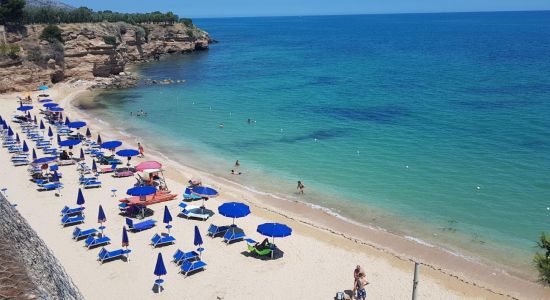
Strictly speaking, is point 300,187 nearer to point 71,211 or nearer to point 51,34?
point 71,211

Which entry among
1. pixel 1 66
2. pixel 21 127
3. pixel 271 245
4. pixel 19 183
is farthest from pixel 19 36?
pixel 271 245

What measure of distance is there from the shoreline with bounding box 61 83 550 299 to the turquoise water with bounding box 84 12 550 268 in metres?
0.92

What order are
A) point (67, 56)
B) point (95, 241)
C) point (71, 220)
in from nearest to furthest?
point (95, 241)
point (71, 220)
point (67, 56)

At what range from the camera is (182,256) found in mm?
16578

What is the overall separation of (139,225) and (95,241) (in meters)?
2.06

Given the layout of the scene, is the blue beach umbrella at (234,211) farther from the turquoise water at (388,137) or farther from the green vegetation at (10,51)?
the green vegetation at (10,51)

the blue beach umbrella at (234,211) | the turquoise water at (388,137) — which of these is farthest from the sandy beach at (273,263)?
the turquoise water at (388,137)

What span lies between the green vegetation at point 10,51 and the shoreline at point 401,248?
3139 centimetres

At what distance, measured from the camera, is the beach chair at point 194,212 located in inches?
814

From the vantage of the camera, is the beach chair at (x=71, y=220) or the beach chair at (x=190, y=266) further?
the beach chair at (x=71, y=220)

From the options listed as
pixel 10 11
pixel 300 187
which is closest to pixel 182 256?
pixel 300 187

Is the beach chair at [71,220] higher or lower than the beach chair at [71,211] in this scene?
lower

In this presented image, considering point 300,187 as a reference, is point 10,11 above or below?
above

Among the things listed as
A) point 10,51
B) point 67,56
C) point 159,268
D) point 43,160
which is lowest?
point 159,268
